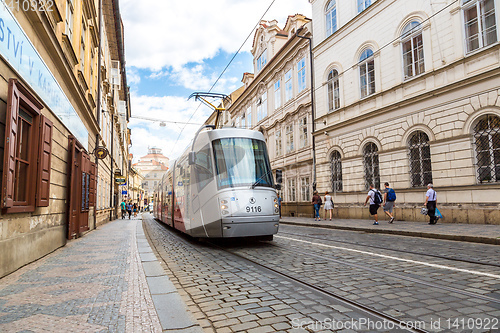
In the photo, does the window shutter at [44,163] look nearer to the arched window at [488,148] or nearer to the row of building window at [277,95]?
the arched window at [488,148]

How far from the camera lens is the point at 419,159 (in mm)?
15344

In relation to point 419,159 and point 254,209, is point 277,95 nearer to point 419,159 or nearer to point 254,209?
point 419,159

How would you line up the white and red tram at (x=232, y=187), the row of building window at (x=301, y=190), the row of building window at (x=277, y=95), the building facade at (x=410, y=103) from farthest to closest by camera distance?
the row of building window at (x=277, y=95) → the row of building window at (x=301, y=190) → the building facade at (x=410, y=103) → the white and red tram at (x=232, y=187)

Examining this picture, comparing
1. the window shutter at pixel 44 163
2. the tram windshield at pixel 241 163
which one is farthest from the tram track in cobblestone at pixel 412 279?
the window shutter at pixel 44 163

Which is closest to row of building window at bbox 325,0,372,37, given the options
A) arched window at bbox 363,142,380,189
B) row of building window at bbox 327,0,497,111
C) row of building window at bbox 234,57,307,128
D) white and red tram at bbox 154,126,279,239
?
row of building window at bbox 327,0,497,111

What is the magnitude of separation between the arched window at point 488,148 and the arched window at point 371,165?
17.3 ft

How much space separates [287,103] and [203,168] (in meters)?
19.7

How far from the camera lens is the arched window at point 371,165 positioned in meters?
17.8

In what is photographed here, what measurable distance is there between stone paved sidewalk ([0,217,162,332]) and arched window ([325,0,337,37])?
19718 mm

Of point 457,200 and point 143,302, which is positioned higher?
point 457,200

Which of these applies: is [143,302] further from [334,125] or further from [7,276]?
[334,125]

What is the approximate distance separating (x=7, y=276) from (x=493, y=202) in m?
13.6

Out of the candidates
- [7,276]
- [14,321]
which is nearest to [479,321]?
[14,321]

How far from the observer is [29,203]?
6.38m
